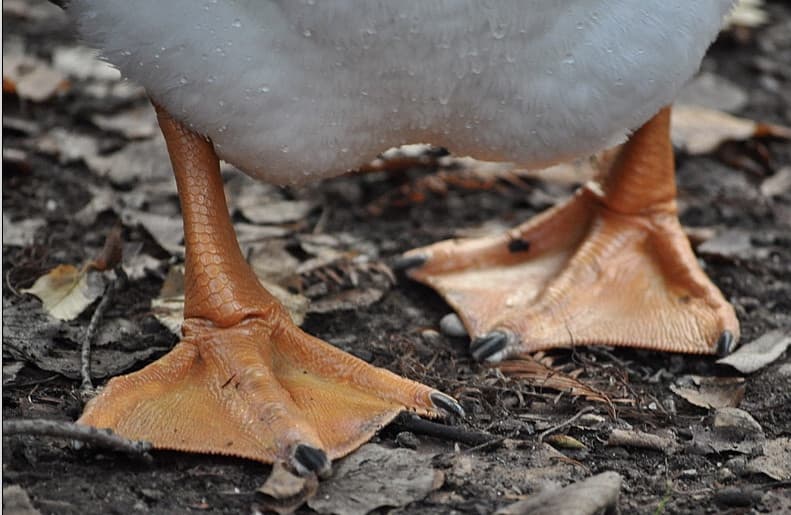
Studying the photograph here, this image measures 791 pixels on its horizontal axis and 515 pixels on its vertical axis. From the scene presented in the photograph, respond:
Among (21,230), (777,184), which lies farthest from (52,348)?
(777,184)

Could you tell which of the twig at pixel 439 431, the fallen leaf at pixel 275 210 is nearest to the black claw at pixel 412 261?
the fallen leaf at pixel 275 210

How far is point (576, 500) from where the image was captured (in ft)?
6.73

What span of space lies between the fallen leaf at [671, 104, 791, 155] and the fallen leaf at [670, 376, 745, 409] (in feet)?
5.59

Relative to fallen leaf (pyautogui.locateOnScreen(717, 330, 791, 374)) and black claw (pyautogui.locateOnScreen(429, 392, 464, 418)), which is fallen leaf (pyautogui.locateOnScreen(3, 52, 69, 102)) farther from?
fallen leaf (pyautogui.locateOnScreen(717, 330, 791, 374))

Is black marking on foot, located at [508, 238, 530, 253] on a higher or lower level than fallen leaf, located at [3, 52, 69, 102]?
lower

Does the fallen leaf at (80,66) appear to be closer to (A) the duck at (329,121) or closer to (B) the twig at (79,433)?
(A) the duck at (329,121)

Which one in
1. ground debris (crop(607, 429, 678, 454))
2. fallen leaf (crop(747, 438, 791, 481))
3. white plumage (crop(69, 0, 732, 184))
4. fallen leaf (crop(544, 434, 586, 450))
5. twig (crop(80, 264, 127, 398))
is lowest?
fallen leaf (crop(747, 438, 791, 481))

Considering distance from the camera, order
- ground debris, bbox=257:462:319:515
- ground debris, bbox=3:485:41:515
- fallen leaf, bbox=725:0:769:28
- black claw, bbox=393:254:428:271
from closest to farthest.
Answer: ground debris, bbox=3:485:41:515 < ground debris, bbox=257:462:319:515 < black claw, bbox=393:254:428:271 < fallen leaf, bbox=725:0:769:28

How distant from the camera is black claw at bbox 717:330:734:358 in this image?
2908mm

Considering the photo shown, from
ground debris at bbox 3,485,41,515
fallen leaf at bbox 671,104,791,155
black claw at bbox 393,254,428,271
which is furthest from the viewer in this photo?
fallen leaf at bbox 671,104,791,155

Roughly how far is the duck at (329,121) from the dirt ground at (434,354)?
94 millimetres

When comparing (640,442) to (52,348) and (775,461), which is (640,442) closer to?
(775,461)

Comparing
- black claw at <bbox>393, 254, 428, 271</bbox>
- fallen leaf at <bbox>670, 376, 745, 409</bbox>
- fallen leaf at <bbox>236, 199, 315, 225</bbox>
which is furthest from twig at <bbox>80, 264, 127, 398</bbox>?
fallen leaf at <bbox>670, 376, 745, 409</bbox>

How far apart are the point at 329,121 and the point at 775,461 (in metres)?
1.21
